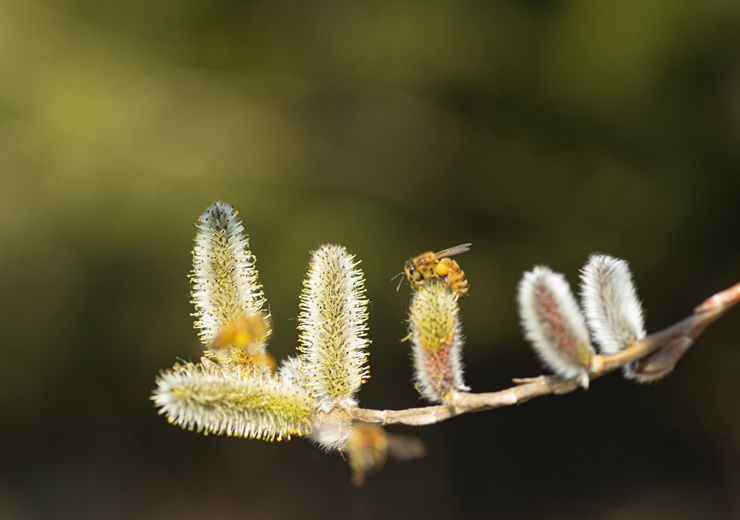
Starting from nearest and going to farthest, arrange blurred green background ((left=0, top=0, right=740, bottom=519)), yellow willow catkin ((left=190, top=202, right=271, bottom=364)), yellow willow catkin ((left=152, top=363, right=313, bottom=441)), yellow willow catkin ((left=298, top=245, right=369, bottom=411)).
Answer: yellow willow catkin ((left=152, top=363, right=313, bottom=441))
yellow willow catkin ((left=298, top=245, right=369, bottom=411))
yellow willow catkin ((left=190, top=202, right=271, bottom=364))
blurred green background ((left=0, top=0, right=740, bottom=519))

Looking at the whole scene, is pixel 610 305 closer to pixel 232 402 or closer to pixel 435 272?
pixel 435 272

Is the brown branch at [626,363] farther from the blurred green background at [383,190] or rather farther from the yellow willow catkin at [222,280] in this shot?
the blurred green background at [383,190]

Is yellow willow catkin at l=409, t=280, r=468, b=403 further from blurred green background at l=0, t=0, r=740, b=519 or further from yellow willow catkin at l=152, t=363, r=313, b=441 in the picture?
blurred green background at l=0, t=0, r=740, b=519

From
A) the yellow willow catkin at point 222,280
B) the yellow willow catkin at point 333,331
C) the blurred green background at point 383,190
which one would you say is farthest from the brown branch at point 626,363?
the blurred green background at point 383,190

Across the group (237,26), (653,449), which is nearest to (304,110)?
(237,26)

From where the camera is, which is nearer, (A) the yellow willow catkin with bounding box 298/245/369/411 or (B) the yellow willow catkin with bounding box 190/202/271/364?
(A) the yellow willow catkin with bounding box 298/245/369/411

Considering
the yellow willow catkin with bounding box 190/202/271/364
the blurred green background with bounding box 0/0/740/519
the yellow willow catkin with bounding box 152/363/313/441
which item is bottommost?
the yellow willow catkin with bounding box 152/363/313/441

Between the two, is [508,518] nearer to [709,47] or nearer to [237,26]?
[709,47]

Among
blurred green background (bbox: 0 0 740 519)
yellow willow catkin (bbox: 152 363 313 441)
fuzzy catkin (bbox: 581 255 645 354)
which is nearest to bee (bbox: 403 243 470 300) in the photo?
fuzzy catkin (bbox: 581 255 645 354)
